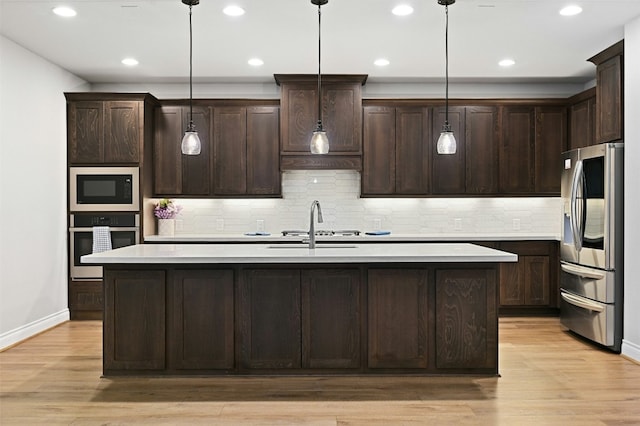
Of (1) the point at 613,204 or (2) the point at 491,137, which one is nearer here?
(1) the point at 613,204

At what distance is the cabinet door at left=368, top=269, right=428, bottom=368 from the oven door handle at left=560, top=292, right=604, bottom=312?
195cm

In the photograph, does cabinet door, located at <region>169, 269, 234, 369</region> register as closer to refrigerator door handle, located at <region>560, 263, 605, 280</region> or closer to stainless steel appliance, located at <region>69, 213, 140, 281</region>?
stainless steel appliance, located at <region>69, 213, 140, 281</region>

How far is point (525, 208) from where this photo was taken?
22.6 ft

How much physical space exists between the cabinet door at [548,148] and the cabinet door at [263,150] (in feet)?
9.98

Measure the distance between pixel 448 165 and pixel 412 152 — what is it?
45 centimetres

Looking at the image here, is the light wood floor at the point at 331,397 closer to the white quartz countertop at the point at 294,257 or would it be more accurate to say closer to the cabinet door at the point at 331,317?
the cabinet door at the point at 331,317

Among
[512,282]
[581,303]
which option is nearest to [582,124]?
[512,282]

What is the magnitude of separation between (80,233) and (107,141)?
3.46 feet

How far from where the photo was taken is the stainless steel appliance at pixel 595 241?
480 centimetres

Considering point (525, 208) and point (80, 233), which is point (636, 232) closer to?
point (525, 208)

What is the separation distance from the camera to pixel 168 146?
6555 millimetres

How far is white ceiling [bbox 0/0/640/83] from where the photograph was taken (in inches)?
169

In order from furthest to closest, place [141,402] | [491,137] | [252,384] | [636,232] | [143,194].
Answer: [491,137] → [143,194] → [636,232] → [252,384] → [141,402]

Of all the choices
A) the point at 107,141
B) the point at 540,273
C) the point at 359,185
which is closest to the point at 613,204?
the point at 540,273
